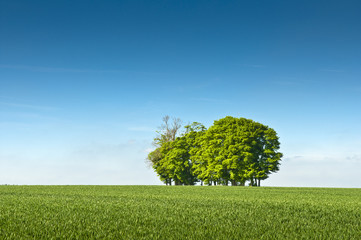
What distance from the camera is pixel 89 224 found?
32.0ft

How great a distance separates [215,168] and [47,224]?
46.4 meters

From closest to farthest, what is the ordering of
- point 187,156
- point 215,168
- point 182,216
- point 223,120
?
1. point 182,216
2. point 215,168
3. point 223,120
4. point 187,156

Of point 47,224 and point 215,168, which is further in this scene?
point 215,168

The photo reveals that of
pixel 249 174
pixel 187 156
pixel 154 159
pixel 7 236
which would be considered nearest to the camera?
pixel 7 236

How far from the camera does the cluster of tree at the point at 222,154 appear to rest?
2064 inches

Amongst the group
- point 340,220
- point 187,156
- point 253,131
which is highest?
point 253,131

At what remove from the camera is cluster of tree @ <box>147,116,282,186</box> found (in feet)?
172

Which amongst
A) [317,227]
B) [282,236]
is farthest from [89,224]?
[317,227]

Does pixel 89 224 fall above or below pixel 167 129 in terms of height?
below

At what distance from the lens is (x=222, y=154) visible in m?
55.0

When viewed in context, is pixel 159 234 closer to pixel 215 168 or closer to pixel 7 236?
pixel 7 236

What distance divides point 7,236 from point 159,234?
12.6ft

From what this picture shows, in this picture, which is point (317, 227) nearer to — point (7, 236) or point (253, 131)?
point (7, 236)

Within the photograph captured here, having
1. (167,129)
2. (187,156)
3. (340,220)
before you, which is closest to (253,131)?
(187,156)
